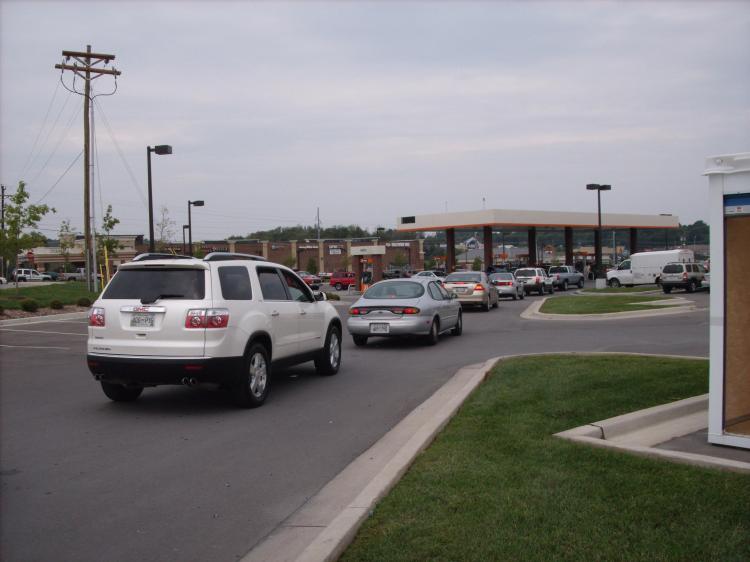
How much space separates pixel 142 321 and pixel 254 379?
5.11ft

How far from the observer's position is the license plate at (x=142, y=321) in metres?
8.43

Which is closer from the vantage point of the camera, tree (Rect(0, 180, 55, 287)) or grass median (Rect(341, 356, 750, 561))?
grass median (Rect(341, 356, 750, 561))

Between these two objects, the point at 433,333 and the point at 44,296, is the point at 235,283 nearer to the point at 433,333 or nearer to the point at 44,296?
the point at 433,333

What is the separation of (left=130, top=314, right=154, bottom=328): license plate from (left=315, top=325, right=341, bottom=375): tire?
3410 mm

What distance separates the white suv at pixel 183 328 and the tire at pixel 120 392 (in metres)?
0.01

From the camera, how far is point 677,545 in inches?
159

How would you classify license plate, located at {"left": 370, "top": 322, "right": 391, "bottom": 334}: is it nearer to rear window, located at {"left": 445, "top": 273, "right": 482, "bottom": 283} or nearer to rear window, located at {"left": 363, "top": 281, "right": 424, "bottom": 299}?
rear window, located at {"left": 363, "top": 281, "right": 424, "bottom": 299}

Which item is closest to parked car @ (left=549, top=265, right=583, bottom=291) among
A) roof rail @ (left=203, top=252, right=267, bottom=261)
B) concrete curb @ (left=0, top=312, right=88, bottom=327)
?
concrete curb @ (left=0, top=312, right=88, bottom=327)

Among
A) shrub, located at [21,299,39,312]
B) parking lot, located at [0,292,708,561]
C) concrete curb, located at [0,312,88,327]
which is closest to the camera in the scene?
parking lot, located at [0,292,708,561]

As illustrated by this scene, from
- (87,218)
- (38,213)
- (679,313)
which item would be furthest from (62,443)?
(87,218)

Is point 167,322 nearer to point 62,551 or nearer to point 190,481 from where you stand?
point 190,481

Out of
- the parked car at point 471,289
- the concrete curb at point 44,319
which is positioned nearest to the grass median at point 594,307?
the parked car at point 471,289

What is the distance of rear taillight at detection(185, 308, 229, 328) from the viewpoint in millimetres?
8320

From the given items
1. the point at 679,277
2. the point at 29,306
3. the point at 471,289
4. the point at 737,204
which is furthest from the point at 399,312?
the point at 679,277
